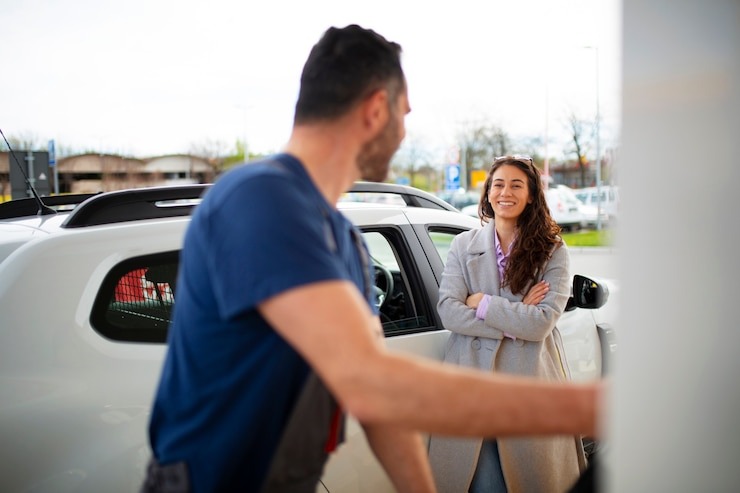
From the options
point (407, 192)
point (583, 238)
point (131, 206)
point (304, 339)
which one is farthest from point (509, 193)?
point (583, 238)

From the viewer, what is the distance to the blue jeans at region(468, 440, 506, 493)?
3.27 meters

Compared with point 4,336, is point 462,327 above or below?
below

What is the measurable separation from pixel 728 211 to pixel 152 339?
2041mm

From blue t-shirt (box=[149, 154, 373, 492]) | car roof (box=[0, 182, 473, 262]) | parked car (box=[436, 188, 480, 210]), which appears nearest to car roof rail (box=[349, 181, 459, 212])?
car roof (box=[0, 182, 473, 262])

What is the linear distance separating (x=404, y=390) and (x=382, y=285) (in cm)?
273

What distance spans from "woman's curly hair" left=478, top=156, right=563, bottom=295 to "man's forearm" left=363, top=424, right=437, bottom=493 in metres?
1.78

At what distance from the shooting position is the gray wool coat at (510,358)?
3223mm

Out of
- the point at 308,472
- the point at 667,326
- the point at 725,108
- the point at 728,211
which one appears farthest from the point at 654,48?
the point at 308,472

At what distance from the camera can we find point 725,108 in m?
0.93

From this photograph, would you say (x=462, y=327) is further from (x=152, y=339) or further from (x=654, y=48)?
(x=654, y=48)

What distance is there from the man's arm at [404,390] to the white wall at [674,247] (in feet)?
0.69

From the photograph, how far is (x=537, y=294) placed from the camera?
3.30 m

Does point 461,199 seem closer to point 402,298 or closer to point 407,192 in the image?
point 407,192

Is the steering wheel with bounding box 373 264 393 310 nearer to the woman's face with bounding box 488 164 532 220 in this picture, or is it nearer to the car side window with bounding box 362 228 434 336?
the car side window with bounding box 362 228 434 336
